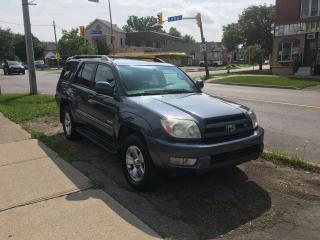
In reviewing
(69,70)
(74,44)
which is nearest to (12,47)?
(74,44)

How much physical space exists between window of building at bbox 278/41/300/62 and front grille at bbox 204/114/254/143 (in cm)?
3078

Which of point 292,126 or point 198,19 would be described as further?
point 198,19

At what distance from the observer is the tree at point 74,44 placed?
63938mm

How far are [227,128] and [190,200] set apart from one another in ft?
3.26

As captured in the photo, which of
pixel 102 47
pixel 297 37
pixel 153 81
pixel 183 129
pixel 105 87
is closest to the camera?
pixel 183 129

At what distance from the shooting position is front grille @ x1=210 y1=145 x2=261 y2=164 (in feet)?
14.9


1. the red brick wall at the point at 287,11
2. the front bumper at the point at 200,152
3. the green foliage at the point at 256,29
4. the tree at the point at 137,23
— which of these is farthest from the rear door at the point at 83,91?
the tree at the point at 137,23

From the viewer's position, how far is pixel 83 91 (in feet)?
22.2

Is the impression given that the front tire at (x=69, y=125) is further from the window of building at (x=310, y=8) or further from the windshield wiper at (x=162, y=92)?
the window of building at (x=310, y=8)

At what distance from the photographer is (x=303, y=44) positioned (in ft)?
107

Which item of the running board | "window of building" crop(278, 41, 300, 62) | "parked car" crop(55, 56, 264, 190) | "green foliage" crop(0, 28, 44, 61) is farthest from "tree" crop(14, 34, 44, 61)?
"parked car" crop(55, 56, 264, 190)

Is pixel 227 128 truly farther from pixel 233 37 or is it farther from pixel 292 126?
pixel 233 37

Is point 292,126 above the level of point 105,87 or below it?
below

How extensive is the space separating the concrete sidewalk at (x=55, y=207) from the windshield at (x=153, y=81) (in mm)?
1524
